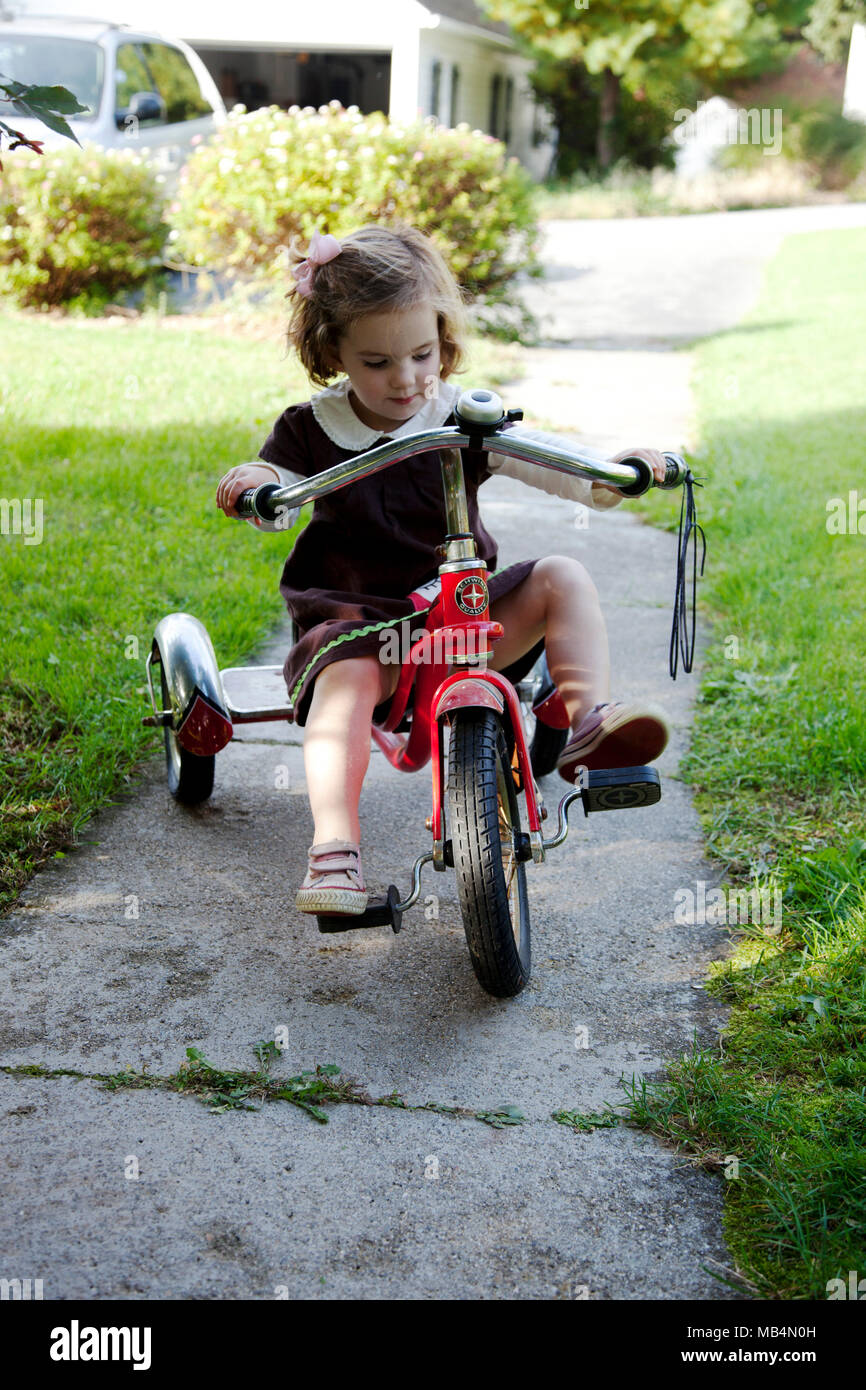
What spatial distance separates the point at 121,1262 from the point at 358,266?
1.80 meters

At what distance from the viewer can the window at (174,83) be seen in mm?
11180

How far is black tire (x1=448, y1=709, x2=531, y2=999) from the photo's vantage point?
Result: 2.14m

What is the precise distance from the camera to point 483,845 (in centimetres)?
213

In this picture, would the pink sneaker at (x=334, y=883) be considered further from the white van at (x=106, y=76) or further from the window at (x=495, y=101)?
the window at (x=495, y=101)

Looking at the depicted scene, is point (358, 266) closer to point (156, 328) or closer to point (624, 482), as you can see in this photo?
point (624, 482)

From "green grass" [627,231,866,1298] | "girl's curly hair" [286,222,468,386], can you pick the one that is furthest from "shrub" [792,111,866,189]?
"girl's curly hair" [286,222,468,386]

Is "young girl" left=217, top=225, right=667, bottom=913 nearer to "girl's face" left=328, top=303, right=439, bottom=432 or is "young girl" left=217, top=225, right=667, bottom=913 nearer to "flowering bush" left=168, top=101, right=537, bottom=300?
"girl's face" left=328, top=303, right=439, bottom=432

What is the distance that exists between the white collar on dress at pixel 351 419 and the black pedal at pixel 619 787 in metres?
0.83

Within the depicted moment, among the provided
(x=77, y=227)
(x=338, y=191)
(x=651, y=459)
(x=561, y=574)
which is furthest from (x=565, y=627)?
Answer: (x=77, y=227)

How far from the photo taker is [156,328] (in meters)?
9.25

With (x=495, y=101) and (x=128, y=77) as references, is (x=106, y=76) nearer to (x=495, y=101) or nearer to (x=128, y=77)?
(x=128, y=77)

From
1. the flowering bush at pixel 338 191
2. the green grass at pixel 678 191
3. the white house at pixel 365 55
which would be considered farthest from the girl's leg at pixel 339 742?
the green grass at pixel 678 191

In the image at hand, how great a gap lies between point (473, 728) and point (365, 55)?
882 inches
